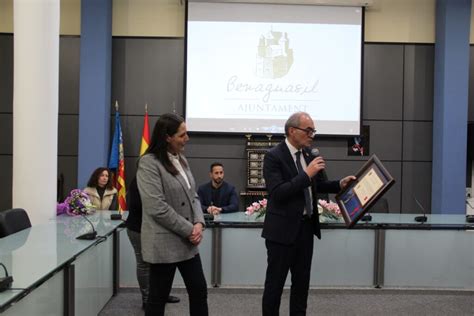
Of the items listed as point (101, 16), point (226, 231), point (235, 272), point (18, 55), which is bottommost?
point (235, 272)

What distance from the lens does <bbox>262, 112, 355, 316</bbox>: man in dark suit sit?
9.16 ft

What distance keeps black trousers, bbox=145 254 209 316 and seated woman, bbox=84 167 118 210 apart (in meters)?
2.93

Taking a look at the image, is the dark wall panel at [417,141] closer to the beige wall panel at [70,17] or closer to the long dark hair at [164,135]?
the beige wall panel at [70,17]

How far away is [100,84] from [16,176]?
105 inches

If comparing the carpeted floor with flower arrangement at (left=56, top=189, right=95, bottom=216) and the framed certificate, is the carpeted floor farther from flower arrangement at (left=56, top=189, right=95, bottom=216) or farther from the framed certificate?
the framed certificate

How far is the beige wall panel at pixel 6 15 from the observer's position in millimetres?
7121

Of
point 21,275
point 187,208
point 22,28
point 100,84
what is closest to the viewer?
point 21,275

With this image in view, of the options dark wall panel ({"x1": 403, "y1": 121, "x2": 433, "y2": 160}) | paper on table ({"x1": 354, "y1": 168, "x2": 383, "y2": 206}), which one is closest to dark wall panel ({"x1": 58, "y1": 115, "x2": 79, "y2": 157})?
dark wall panel ({"x1": 403, "y1": 121, "x2": 433, "y2": 160})

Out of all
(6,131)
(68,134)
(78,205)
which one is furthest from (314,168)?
(6,131)

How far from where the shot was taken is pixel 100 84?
6746 mm

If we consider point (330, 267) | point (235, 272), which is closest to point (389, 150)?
point (330, 267)

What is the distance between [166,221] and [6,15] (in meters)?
6.08

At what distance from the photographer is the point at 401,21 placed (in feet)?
23.5

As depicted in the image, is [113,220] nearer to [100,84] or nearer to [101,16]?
[100,84]
